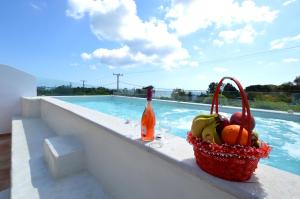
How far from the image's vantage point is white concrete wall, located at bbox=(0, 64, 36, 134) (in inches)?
183

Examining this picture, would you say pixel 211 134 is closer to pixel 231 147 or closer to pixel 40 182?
pixel 231 147

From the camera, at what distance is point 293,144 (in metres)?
2.89

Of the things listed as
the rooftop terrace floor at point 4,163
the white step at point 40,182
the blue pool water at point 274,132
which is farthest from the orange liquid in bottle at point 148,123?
the rooftop terrace floor at point 4,163

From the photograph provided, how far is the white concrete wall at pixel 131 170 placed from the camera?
2.71 feet

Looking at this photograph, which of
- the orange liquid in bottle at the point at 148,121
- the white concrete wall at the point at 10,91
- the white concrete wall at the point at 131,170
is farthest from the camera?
the white concrete wall at the point at 10,91

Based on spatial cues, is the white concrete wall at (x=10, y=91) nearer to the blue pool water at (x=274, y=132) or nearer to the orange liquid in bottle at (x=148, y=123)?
the blue pool water at (x=274, y=132)

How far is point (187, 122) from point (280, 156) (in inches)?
80.7

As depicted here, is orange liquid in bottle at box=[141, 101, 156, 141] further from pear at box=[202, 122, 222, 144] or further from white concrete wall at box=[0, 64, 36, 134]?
white concrete wall at box=[0, 64, 36, 134]

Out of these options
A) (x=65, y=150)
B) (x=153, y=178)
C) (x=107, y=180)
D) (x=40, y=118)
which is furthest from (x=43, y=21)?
(x=153, y=178)

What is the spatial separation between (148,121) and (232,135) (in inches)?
22.6

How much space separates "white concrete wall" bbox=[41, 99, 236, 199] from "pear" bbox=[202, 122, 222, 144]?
8.8 inches

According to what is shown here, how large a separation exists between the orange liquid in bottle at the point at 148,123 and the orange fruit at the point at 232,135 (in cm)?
53

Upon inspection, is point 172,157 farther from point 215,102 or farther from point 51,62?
point 51,62

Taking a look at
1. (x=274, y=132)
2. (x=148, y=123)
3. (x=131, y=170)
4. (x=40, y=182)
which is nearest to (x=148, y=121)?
(x=148, y=123)
